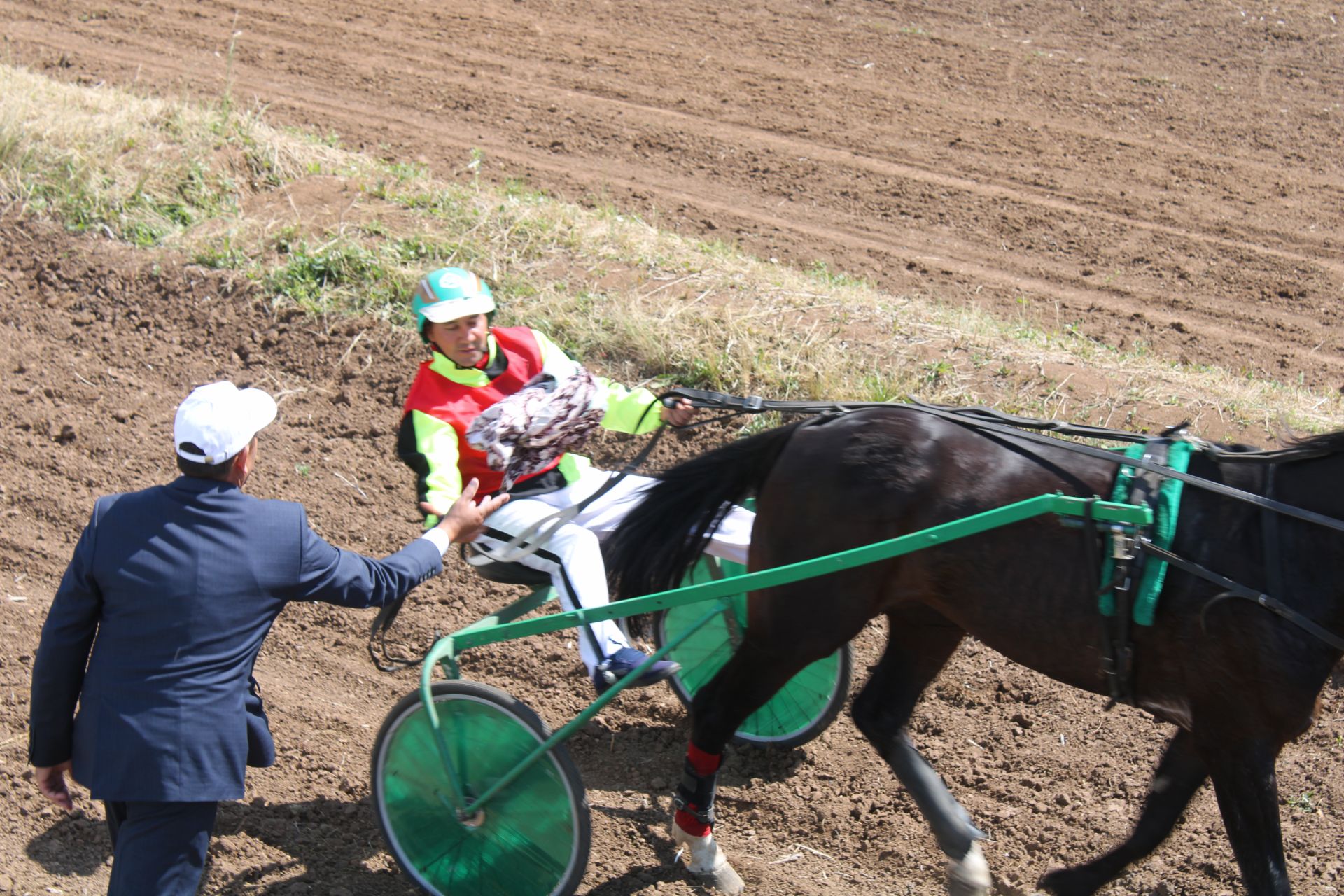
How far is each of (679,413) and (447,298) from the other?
0.94m

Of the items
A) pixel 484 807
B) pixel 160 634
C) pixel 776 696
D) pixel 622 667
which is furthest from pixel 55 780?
pixel 776 696

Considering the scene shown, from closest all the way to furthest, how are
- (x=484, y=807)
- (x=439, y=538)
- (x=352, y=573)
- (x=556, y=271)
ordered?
(x=352, y=573), (x=439, y=538), (x=484, y=807), (x=556, y=271)

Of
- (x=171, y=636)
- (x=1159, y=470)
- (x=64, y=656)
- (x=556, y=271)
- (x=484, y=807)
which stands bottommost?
(x=484, y=807)

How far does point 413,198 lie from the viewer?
7844mm

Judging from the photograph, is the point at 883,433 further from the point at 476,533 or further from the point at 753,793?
the point at 753,793

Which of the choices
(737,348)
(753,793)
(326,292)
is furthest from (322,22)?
(753,793)

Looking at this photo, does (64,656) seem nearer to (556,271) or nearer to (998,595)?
(998,595)

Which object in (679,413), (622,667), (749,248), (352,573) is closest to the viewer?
(352,573)

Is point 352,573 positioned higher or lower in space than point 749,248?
lower

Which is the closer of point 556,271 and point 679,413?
point 679,413

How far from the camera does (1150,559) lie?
10.5 ft

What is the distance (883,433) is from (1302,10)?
11.3m

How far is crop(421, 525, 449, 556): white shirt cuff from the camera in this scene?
3396 millimetres

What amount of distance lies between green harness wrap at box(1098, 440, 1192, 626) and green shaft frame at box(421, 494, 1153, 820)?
8 cm
